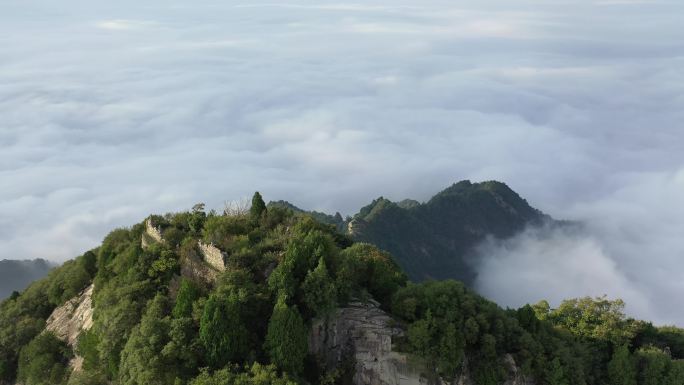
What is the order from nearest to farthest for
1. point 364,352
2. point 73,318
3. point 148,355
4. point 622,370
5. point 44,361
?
point 148,355, point 364,352, point 44,361, point 622,370, point 73,318

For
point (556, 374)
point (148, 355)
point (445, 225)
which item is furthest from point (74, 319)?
point (445, 225)

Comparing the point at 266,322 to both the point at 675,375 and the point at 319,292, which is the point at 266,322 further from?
the point at 675,375

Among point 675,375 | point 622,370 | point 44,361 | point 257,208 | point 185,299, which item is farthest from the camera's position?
point 675,375

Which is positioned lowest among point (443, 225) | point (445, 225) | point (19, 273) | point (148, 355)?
point (148, 355)

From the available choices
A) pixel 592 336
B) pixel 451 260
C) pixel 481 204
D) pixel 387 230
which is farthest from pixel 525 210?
pixel 592 336

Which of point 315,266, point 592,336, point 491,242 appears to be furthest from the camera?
point 491,242

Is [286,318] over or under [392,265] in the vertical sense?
under

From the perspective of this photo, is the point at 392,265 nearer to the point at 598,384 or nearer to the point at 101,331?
the point at 598,384

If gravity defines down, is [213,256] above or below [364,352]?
above

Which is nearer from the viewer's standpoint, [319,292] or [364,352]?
[319,292]
